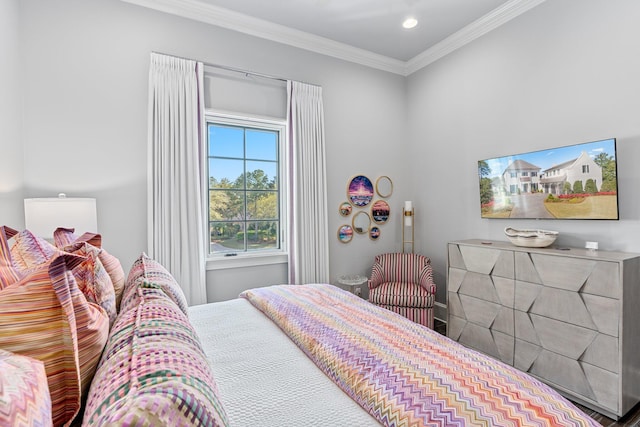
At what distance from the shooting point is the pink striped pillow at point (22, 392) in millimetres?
457

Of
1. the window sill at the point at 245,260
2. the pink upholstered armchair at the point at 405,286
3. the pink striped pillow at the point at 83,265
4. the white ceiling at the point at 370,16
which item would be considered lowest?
the pink upholstered armchair at the point at 405,286

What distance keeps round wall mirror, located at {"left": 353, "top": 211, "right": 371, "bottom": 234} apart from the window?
2.83 feet

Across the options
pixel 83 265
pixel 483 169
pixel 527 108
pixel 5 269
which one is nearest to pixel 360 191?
pixel 483 169

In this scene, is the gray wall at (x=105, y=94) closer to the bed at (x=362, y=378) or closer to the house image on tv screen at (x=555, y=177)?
the bed at (x=362, y=378)

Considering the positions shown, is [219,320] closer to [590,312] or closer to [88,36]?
[590,312]

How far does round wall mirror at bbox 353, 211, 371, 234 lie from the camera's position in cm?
370

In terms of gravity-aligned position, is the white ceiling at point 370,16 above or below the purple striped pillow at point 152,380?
above

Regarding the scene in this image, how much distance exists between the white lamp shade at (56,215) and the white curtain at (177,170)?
544mm

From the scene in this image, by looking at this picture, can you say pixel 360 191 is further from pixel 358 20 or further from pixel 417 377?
pixel 417 377

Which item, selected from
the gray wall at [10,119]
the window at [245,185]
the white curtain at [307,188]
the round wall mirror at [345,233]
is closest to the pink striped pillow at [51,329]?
the gray wall at [10,119]

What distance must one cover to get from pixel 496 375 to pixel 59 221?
2.43 metres

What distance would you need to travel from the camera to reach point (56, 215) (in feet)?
6.50

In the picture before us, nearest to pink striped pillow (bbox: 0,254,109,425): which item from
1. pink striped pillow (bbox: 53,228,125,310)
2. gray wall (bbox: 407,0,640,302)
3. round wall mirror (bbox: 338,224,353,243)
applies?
pink striped pillow (bbox: 53,228,125,310)

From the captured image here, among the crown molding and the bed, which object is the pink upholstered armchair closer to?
the bed
